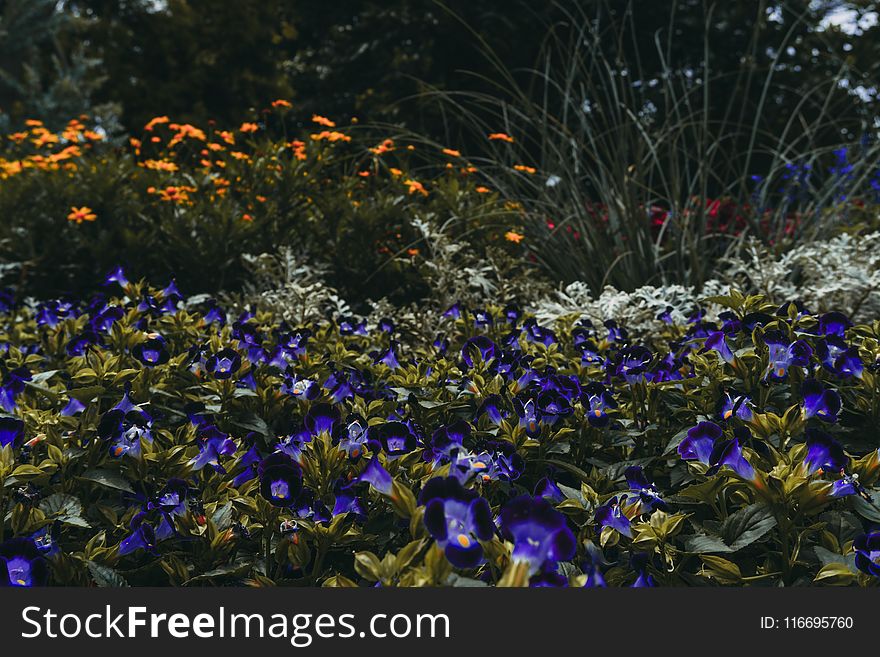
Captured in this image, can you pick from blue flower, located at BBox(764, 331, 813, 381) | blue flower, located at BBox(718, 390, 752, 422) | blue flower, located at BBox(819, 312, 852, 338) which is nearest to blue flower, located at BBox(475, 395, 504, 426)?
blue flower, located at BBox(718, 390, 752, 422)

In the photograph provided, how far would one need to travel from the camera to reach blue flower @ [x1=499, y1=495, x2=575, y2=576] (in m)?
0.92

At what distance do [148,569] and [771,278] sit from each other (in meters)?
2.66

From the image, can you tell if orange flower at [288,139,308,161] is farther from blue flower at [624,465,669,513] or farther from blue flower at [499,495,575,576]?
blue flower at [499,495,575,576]

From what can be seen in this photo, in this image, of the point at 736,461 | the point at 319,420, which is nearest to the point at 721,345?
the point at 736,461

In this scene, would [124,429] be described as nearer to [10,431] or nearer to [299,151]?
[10,431]

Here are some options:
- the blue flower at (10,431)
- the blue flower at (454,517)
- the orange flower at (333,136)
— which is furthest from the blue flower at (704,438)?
the orange flower at (333,136)

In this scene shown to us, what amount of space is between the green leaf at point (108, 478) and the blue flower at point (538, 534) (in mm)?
895

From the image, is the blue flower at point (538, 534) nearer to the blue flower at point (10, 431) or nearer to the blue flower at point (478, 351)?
the blue flower at point (10, 431)

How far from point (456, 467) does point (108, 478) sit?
735mm

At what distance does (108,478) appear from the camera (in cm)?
154

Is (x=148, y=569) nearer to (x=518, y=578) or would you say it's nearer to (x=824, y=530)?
(x=518, y=578)

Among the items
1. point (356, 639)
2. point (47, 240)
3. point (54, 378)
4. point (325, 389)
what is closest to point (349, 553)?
point (356, 639)

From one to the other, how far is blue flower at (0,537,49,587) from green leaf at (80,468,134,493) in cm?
32

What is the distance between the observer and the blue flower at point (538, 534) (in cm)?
92
